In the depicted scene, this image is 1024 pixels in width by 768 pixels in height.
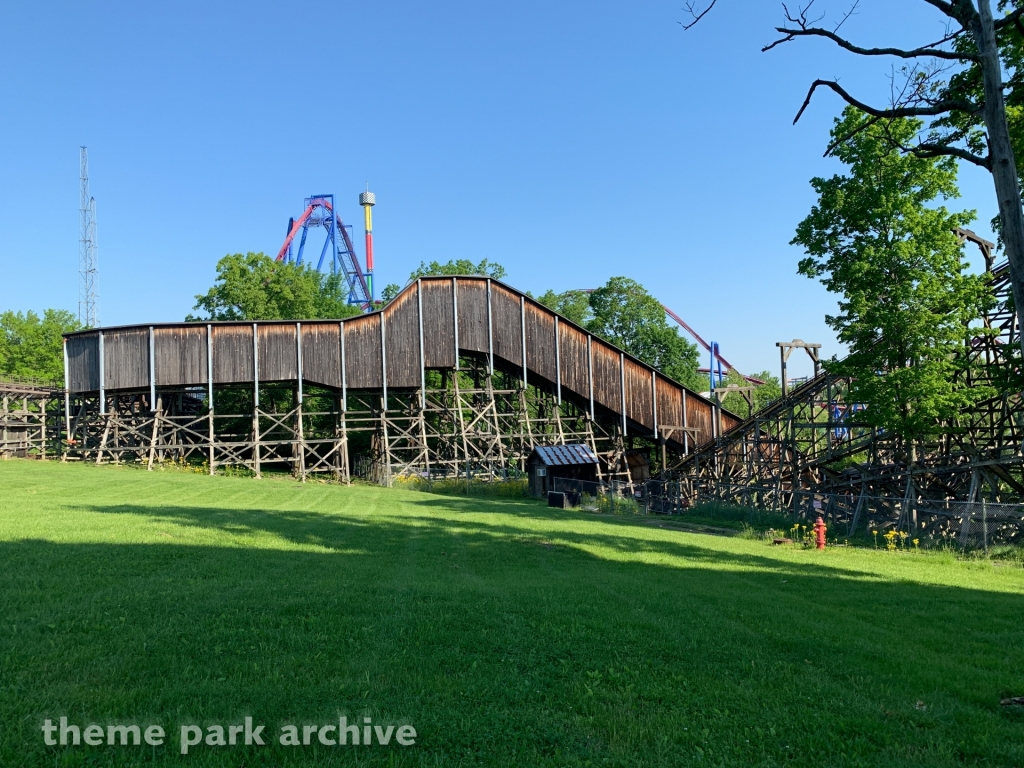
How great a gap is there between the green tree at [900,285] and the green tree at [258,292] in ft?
155

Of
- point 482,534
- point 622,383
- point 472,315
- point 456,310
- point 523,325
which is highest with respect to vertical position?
point 456,310

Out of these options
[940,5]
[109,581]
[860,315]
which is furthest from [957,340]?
[109,581]

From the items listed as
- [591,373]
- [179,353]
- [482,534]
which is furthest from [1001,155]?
[179,353]

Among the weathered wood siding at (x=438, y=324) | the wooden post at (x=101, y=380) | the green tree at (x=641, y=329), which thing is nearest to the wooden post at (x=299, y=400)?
the weathered wood siding at (x=438, y=324)

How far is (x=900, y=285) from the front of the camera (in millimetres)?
22047

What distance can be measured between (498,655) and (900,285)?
2065cm

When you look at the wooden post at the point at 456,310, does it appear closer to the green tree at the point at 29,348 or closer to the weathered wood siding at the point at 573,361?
the weathered wood siding at the point at 573,361

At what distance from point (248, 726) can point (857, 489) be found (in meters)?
28.3

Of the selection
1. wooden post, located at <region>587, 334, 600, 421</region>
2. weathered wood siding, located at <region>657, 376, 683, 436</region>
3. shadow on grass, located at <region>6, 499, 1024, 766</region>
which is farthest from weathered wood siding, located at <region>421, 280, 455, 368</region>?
shadow on grass, located at <region>6, 499, 1024, 766</region>

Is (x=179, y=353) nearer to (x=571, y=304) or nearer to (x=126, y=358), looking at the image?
(x=126, y=358)

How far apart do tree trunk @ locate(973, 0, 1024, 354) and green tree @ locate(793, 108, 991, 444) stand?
15775 millimetres

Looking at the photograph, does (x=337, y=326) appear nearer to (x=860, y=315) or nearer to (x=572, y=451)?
(x=572, y=451)

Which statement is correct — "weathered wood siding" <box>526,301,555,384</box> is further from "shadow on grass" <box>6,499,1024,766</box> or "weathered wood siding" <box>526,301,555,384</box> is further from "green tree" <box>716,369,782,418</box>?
"green tree" <box>716,369,782,418</box>

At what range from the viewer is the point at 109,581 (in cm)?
868
